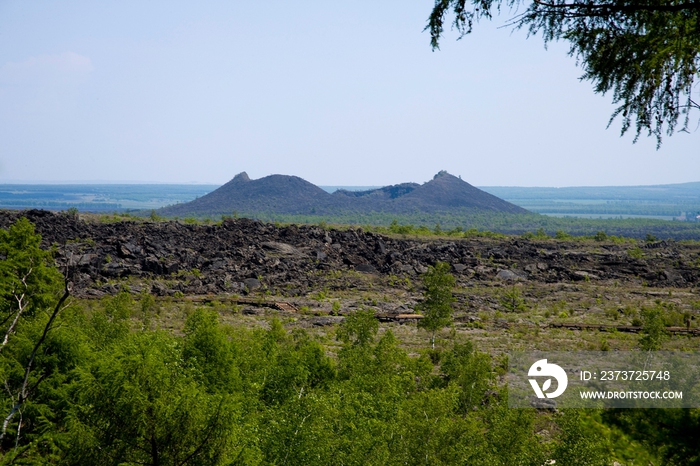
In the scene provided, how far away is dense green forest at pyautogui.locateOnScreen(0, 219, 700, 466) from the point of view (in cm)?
967

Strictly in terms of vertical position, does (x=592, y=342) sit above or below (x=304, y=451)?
below

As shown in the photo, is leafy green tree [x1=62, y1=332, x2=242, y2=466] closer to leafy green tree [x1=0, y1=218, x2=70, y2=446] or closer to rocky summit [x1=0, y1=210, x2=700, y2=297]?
leafy green tree [x1=0, y1=218, x2=70, y2=446]

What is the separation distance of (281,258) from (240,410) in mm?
47774

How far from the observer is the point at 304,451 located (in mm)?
11445

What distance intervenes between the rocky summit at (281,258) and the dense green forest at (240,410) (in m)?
27.2

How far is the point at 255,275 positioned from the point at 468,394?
35.2m

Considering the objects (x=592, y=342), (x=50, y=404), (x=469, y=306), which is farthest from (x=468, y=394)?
(x=469, y=306)

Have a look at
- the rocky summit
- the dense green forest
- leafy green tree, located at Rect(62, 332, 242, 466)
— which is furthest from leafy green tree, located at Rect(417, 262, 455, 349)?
leafy green tree, located at Rect(62, 332, 242, 466)

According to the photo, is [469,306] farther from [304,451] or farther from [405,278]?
[304,451]

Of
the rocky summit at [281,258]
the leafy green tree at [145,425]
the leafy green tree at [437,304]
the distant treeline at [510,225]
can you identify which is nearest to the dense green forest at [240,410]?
the leafy green tree at [145,425]

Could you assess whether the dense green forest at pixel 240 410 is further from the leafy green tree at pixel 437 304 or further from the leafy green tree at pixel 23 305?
the leafy green tree at pixel 437 304

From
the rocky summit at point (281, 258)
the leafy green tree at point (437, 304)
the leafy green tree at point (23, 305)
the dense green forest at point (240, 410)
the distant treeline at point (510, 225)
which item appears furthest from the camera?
the distant treeline at point (510, 225)

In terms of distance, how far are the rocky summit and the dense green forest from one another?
27.2 m

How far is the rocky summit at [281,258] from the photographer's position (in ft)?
162
